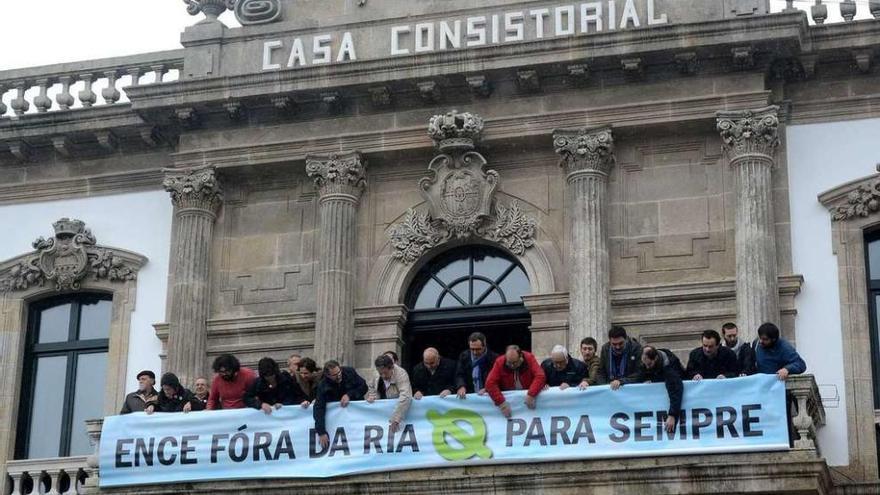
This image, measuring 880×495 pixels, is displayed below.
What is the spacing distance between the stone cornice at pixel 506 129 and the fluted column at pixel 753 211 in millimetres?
323

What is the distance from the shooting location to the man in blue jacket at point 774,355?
22.2 metres

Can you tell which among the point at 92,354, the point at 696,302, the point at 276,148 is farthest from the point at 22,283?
the point at 696,302

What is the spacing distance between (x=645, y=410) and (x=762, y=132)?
530cm

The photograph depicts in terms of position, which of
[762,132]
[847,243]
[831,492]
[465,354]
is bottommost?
[831,492]

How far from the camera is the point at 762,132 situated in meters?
25.7

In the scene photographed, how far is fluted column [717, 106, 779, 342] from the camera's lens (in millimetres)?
Answer: 24828

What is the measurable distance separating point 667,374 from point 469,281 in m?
5.72

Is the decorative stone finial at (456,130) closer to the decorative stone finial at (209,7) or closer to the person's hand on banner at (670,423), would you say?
the decorative stone finial at (209,7)

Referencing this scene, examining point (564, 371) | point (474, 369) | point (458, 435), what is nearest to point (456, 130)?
point (474, 369)

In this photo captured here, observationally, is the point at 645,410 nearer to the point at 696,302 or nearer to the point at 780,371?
the point at 780,371

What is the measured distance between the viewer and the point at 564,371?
906 inches

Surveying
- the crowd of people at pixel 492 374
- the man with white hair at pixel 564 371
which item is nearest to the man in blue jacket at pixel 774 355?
the crowd of people at pixel 492 374

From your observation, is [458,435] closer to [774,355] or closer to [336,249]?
[774,355]

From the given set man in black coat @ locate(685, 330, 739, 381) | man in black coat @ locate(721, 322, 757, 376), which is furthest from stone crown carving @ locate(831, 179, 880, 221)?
man in black coat @ locate(685, 330, 739, 381)
